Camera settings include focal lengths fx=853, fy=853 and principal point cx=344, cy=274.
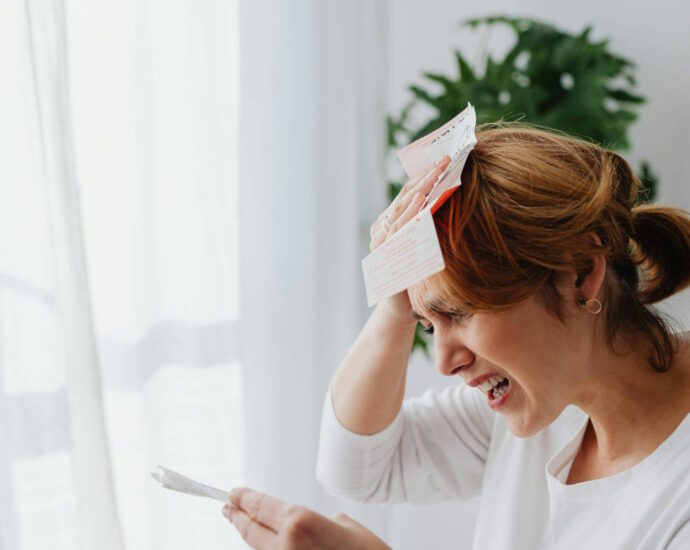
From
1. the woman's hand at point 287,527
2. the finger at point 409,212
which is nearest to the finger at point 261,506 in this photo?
the woman's hand at point 287,527

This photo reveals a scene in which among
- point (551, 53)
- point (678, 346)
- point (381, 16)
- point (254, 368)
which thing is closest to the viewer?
point (678, 346)

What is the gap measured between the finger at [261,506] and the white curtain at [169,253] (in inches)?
9.0

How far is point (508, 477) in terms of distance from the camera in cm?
121

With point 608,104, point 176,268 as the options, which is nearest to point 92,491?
point 176,268

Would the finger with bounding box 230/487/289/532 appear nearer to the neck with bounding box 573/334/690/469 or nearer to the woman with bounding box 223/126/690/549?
the woman with bounding box 223/126/690/549

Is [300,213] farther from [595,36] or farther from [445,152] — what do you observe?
[595,36]

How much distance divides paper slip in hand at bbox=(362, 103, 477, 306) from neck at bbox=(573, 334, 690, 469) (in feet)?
1.01

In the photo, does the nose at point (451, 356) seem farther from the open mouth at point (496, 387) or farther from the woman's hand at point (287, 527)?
the woman's hand at point (287, 527)

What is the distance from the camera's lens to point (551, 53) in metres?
1.66

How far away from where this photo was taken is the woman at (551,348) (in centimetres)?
92

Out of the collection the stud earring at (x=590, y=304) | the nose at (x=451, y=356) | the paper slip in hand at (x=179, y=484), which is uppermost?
the stud earring at (x=590, y=304)

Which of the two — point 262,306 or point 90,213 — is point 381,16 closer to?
point 262,306

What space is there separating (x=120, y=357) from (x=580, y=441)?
0.65 meters

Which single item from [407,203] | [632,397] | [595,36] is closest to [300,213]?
[407,203]
